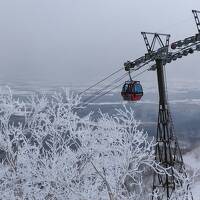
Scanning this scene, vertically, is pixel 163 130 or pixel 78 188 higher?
pixel 163 130

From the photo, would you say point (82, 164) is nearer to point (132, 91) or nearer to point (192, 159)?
point (132, 91)

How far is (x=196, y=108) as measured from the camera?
193250 millimetres

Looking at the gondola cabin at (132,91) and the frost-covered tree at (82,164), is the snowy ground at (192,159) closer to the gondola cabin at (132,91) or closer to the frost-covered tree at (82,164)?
the gondola cabin at (132,91)

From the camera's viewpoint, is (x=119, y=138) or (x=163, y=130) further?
(x=163, y=130)

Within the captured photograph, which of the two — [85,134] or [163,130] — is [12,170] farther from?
[163,130]

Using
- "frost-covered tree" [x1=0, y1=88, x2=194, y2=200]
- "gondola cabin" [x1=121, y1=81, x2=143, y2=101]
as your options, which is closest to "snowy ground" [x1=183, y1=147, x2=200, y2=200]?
"gondola cabin" [x1=121, y1=81, x2=143, y2=101]

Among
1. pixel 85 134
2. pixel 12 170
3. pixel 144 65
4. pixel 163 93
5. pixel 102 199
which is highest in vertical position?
pixel 144 65

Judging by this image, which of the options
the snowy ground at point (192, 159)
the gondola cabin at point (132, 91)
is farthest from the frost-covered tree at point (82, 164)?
the snowy ground at point (192, 159)

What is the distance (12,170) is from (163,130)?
8.83m

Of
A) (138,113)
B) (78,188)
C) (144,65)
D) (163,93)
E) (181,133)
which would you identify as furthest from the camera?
(138,113)

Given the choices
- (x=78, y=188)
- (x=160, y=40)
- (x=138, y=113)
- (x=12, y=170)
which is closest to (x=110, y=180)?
(x=78, y=188)

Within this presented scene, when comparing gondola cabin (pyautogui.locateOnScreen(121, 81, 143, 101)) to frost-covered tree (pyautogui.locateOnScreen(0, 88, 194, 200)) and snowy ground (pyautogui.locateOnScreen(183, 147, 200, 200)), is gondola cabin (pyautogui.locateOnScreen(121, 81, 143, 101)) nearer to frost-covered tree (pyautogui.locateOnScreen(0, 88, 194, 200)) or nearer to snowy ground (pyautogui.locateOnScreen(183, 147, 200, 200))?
frost-covered tree (pyautogui.locateOnScreen(0, 88, 194, 200))

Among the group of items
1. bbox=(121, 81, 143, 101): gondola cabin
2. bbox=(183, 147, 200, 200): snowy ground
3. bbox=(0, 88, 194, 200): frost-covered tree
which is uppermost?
bbox=(121, 81, 143, 101): gondola cabin

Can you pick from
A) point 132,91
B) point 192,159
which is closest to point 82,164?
point 132,91
